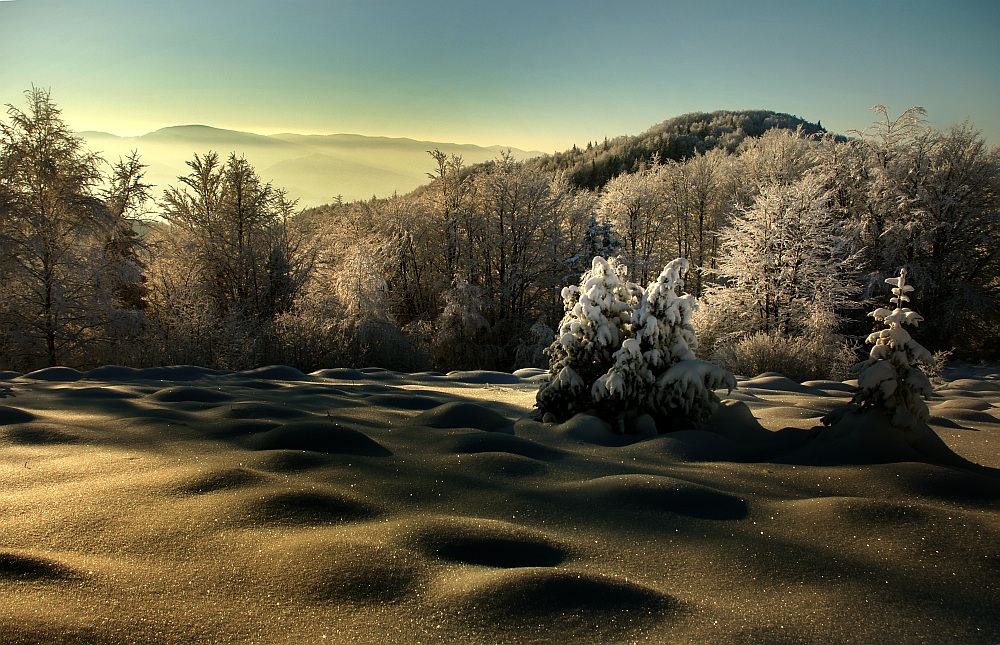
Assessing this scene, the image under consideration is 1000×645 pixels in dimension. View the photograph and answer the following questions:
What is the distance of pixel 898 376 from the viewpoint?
5160 millimetres

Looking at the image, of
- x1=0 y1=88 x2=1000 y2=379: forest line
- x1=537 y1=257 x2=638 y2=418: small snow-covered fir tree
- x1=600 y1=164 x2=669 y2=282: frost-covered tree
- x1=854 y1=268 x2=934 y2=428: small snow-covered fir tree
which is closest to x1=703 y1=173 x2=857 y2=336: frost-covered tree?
x1=0 y1=88 x2=1000 y2=379: forest line

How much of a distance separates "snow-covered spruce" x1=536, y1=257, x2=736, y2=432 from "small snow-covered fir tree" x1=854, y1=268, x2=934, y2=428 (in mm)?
1391

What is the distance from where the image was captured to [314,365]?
1569cm

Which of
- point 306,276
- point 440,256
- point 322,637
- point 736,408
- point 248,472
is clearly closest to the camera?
point 322,637

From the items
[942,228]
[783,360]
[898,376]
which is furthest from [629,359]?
[942,228]

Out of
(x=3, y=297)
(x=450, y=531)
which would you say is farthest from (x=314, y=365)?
(x=450, y=531)

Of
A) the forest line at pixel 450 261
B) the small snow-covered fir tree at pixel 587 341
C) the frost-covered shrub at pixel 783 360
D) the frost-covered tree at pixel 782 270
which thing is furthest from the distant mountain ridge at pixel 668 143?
the small snow-covered fir tree at pixel 587 341

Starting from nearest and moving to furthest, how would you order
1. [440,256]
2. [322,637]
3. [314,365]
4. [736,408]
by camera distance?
1. [322,637]
2. [736,408]
3. [314,365]
4. [440,256]

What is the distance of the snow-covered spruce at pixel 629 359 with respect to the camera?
6.21 m

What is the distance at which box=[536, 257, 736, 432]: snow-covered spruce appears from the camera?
244 inches

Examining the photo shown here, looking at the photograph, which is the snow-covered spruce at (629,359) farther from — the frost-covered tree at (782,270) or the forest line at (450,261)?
the frost-covered tree at (782,270)

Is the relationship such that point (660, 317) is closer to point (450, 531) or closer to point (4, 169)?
point (450, 531)

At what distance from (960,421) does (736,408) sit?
2.96 m

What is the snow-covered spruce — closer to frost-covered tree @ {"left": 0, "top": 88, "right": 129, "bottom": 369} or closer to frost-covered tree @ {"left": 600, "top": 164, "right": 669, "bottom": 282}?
frost-covered tree @ {"left": 0, "top": 88, "right": 129, "bottom": 369}
